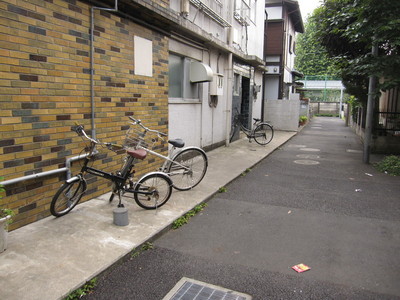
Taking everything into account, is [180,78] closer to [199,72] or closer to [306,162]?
[199,72]

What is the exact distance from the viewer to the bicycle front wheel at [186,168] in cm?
546

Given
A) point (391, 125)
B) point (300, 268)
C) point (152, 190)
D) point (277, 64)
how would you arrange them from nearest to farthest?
point (300, 268) → point (152, 190) → point (391, 125) → point (277, 64)

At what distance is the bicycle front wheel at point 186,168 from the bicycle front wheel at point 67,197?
151 centimetres

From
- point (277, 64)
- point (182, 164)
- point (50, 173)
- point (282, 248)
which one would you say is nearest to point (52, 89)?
point (50, 173)

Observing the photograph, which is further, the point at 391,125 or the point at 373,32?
the point at 391,125

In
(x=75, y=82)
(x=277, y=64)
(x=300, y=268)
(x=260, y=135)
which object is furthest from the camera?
(x=277, y=64)

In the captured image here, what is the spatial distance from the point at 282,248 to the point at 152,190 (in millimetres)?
1885

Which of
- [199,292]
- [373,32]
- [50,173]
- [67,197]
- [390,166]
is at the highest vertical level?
Result: [373,32]

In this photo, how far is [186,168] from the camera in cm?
553

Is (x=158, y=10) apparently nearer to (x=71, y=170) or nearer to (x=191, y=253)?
(x=71, y=170)

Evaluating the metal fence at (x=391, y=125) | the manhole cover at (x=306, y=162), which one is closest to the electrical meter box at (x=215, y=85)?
the manhole cover at (x=306, y=162)

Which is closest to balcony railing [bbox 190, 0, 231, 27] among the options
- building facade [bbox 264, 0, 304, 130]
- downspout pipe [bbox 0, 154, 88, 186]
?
downspout pipe [bbox 0, 154, 88, 186]

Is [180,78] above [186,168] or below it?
above

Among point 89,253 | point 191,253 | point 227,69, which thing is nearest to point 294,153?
point 227,69
